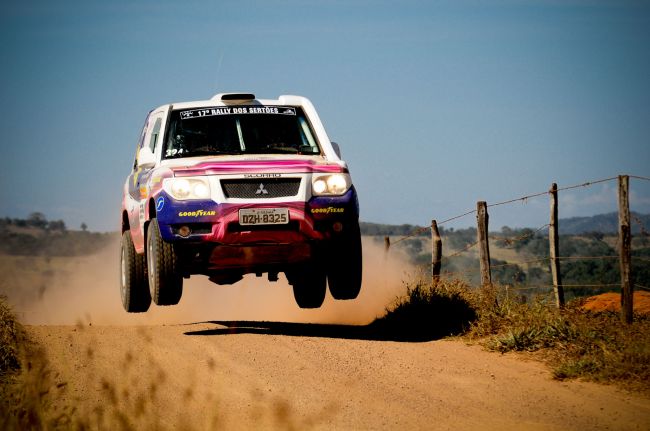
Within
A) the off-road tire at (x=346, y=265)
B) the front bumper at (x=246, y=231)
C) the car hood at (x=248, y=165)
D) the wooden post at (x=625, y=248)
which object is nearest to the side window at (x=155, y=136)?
the car hood at (x=248, y=165)

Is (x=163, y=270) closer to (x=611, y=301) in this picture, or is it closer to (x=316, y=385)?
(x=316, y=385)

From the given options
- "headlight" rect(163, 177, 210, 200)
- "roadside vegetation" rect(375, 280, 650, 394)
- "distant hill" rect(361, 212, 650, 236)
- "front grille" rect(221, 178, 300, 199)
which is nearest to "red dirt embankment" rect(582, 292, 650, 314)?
"roadside vegetation" rect(375, 280, 650, 394)

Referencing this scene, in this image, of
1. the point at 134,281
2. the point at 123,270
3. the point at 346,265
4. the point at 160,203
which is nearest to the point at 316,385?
the point at 346,265

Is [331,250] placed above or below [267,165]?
below

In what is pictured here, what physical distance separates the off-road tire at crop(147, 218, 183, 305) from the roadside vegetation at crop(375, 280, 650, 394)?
3607 mm

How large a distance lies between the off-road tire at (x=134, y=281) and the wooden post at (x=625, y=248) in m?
6.21

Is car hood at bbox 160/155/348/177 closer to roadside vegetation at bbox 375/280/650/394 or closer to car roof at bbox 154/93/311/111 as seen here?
car roof at bbox 154/93/311/111

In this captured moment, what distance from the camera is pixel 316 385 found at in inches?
341

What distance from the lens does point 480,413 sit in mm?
7742

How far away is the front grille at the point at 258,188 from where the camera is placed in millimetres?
10266

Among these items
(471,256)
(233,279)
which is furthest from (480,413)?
(471,256)

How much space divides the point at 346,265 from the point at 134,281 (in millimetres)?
3271

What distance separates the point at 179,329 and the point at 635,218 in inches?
241

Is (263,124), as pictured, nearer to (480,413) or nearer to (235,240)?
(235,240)
